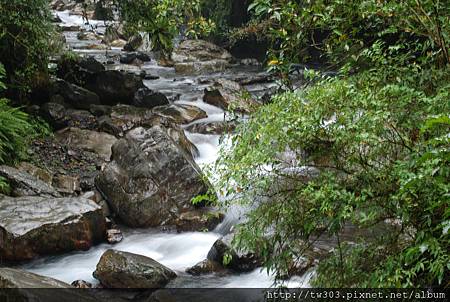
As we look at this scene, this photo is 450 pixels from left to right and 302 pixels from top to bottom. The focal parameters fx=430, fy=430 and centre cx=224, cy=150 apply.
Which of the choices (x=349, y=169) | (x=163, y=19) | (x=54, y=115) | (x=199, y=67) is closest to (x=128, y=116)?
(x=54, y=115)

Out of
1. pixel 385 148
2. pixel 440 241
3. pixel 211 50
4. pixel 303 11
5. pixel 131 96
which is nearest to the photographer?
pixel 440 241

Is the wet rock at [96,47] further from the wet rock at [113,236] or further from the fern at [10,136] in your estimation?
the wet rock at [113,236]

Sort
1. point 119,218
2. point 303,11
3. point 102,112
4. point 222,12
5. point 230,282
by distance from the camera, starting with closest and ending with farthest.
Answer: point 303,11, point 230,282, point 119,218, point 102,112, point 222,12

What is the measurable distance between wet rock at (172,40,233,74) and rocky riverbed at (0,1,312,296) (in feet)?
20.5

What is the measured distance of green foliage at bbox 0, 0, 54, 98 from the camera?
27.2ft

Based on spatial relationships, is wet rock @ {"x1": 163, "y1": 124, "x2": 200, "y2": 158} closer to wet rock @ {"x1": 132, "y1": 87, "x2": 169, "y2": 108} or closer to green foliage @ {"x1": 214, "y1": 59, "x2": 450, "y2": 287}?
wet rock @ {"x1": 132, "y1": 87, "x2": 169, "y2": 108}

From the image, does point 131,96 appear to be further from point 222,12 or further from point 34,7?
point 222,12

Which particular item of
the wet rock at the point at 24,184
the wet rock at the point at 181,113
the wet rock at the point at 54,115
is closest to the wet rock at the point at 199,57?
the wet rock at the point at 181,113

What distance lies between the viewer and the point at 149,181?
7242mm

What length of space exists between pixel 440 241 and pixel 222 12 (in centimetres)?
1885

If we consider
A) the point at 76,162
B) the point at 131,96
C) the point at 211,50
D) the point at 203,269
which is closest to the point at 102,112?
the point at 131,96

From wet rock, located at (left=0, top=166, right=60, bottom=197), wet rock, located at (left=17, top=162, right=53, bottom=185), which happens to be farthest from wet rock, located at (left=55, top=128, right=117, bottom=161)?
wet rock, located at (left=0, top=166, right=60, bottom=197)

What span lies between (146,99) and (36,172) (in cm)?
462

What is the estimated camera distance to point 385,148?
9.42 feet
